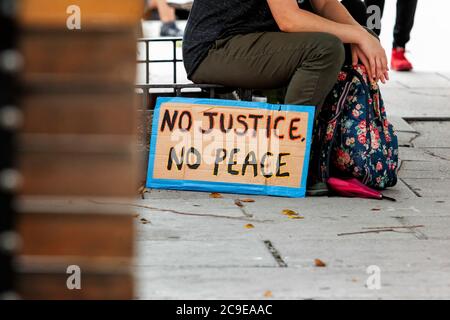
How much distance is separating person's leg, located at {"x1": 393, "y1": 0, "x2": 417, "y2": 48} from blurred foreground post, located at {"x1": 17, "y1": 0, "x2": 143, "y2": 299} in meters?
6.83

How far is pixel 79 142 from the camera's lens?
4.89 feet

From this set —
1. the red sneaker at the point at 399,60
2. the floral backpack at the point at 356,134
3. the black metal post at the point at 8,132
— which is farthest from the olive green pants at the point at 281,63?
the red sneaker at the point at 399,60

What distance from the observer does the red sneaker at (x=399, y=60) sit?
837 centimetres

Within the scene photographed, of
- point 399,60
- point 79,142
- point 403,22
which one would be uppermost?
point 79,142

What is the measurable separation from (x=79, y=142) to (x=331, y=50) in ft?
10.2

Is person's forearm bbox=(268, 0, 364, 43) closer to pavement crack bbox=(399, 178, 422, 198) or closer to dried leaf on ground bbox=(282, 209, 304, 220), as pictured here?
pavement crack bbox=(399, 178, 422, 198)

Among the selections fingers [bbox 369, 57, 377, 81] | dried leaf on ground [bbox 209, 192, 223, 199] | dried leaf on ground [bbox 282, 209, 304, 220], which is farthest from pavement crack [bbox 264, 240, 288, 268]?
fingers [bbox 369, 57, 377, 81]

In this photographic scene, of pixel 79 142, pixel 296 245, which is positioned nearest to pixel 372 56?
pixel 296 245

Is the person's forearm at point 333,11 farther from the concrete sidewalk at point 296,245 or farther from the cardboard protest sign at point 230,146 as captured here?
the concrete sidewalk at point 296,245

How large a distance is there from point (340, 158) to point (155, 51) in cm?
410

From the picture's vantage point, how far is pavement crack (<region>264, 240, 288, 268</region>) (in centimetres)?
347

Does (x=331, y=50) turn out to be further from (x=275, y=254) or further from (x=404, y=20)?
(x=404, y=20)

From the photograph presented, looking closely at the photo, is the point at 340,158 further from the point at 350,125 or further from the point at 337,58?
the point at 337,58

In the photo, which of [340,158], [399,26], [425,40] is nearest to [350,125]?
[340,158]
